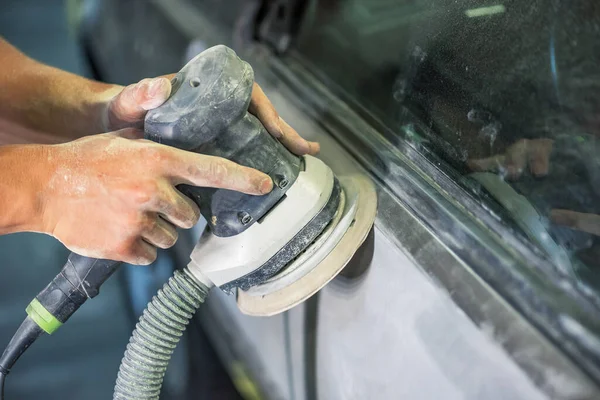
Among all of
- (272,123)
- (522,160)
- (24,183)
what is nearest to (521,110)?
(522,160)

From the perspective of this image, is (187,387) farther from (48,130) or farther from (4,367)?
(48,130)

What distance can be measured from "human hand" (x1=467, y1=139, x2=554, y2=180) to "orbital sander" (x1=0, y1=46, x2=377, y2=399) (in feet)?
0.49

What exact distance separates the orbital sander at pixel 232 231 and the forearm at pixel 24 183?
9cm

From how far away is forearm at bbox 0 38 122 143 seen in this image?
2.54 feet

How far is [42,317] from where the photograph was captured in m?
0.66

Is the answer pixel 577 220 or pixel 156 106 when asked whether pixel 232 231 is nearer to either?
pixel 156 106

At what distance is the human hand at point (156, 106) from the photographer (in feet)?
1.77

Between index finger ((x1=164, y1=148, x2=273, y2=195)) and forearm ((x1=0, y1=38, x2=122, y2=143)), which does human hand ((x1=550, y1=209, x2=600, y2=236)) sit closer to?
index finger ((x1=164, y1=148, x2=273, y2=195))

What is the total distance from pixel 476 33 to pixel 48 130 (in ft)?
2.12

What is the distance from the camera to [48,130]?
82 cm

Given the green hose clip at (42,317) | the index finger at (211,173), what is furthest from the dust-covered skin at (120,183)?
the green hose clip at (42,317)

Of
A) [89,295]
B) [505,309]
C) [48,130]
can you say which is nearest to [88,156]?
[89,295]

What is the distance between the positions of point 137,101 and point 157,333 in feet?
0.92

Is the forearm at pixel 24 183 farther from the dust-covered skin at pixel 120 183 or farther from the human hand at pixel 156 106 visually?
the human hand at pixel 156 106
